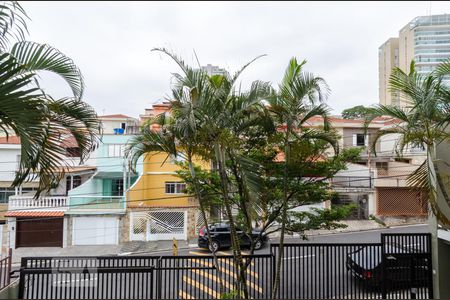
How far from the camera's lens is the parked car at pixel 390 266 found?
5949mm

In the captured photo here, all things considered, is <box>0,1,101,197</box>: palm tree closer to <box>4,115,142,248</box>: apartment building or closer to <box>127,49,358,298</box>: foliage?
<box>127,49,358,298</box>: foliage

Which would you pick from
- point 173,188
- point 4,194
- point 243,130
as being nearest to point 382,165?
point 173,188

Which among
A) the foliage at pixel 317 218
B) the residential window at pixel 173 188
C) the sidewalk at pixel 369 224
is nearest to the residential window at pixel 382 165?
the sidewalk at pixel 369 224

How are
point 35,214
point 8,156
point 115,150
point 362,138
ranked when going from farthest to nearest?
point 115,150, point 8,156, point 35,214, point 362,138

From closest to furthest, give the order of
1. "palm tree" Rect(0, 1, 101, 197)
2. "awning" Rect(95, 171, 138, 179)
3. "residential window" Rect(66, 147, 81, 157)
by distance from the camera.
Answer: "palm tree" Rect(0, 1, 101, 197), "residential window" Rect(66, 147, 81, 157), "awning" Rect(95, 171, 138, 179)

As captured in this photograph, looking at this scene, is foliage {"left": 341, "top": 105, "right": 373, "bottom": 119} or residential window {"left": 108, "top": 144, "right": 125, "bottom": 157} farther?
residential window {"left": 108, "top": 144, "right": 125, "bottom": 157}

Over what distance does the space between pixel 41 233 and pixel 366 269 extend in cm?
1437

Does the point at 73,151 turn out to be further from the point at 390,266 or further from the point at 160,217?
the point at 160,217

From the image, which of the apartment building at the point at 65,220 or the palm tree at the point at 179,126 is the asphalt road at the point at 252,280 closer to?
the palm tree at the point at 179,126

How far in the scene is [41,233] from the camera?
50.2ft

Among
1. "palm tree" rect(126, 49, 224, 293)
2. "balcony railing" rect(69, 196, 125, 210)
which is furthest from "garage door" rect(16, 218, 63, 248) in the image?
"palm tree" rect(126, 49, 224, 293)

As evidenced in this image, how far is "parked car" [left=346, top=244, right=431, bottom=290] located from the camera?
595 cm

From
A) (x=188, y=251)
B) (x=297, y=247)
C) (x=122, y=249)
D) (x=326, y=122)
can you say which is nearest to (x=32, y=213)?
(x=122, y=249)

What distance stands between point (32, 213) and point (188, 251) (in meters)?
7.43
